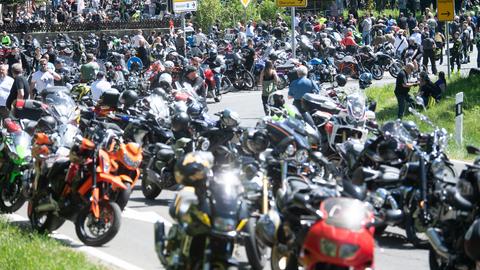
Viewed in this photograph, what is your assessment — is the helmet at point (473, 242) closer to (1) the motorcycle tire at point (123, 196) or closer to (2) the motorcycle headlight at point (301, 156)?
(2) the motorcycle headlight at point (301, 156)

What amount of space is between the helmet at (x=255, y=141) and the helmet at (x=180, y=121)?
1759 millimetres

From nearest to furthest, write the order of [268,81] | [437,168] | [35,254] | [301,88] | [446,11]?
[35,254] → [437,168] → [301,88] → [268,81] → [446,11]

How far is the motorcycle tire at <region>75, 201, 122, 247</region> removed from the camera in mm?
11498

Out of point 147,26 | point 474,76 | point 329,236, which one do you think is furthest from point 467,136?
point 147,26

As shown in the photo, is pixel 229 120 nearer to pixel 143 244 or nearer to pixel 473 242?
pixel 143 244

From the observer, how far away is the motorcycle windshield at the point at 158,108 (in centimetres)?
1617

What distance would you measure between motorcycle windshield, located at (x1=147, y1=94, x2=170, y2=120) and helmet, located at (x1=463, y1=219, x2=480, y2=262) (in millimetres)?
8358

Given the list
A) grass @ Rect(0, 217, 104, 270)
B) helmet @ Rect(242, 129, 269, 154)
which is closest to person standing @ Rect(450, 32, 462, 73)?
helmet @ Rect(242, 129, 269, 154)

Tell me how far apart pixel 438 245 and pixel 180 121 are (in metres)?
6.72

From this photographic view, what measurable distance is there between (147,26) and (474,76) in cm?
2245

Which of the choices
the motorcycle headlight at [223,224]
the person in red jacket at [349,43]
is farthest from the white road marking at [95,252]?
the person in red jacket at [349,43]

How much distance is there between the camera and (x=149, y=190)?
15.1 metres

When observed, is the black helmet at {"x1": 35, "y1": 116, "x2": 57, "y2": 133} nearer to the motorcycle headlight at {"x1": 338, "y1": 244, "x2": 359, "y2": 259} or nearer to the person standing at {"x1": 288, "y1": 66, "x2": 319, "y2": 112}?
the person standing at {"x1": 288, "y1": 66, "x2": 319, "y2": 112}

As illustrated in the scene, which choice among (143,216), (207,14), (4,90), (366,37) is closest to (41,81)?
(4,90)
